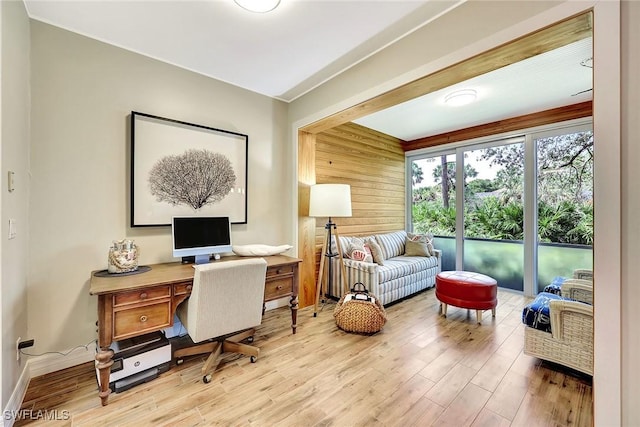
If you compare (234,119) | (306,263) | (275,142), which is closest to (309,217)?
(306,263)

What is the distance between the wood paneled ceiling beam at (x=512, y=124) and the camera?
3438 millimetres

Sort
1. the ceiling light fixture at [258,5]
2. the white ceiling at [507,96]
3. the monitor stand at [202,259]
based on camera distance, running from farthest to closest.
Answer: the white ceiling at [507,96] → the monitor stand at [202,259] → the ceiling light fixture at [258,5]

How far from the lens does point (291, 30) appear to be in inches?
82.4

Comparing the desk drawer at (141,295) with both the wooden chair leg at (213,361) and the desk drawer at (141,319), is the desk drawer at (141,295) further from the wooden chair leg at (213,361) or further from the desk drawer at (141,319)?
the wooden chair leg at (213,361)

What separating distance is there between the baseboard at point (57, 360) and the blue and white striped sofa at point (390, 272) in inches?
101

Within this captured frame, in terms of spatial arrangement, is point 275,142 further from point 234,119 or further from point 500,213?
point 500,213

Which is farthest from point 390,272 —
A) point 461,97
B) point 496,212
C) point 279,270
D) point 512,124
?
point 512,124

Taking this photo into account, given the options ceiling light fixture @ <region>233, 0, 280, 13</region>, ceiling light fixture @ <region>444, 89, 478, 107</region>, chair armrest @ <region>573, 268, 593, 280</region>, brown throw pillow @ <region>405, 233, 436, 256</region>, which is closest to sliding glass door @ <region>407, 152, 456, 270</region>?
brown throw pillow @ <region>405, 233, 436, 256</region>

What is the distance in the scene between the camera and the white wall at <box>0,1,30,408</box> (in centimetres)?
146

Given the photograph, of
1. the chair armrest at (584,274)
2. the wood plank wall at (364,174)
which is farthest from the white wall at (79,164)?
the chair armrest at (584,274)

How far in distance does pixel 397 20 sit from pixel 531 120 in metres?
3.06

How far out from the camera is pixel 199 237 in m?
2.46

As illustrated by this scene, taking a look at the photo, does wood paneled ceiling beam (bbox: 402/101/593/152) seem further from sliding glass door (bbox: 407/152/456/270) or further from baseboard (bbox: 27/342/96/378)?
baseboard (bbox: 27/342/96/378)

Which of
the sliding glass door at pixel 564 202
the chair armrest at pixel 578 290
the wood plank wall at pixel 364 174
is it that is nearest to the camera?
the chair armrest at pixel 578 290
